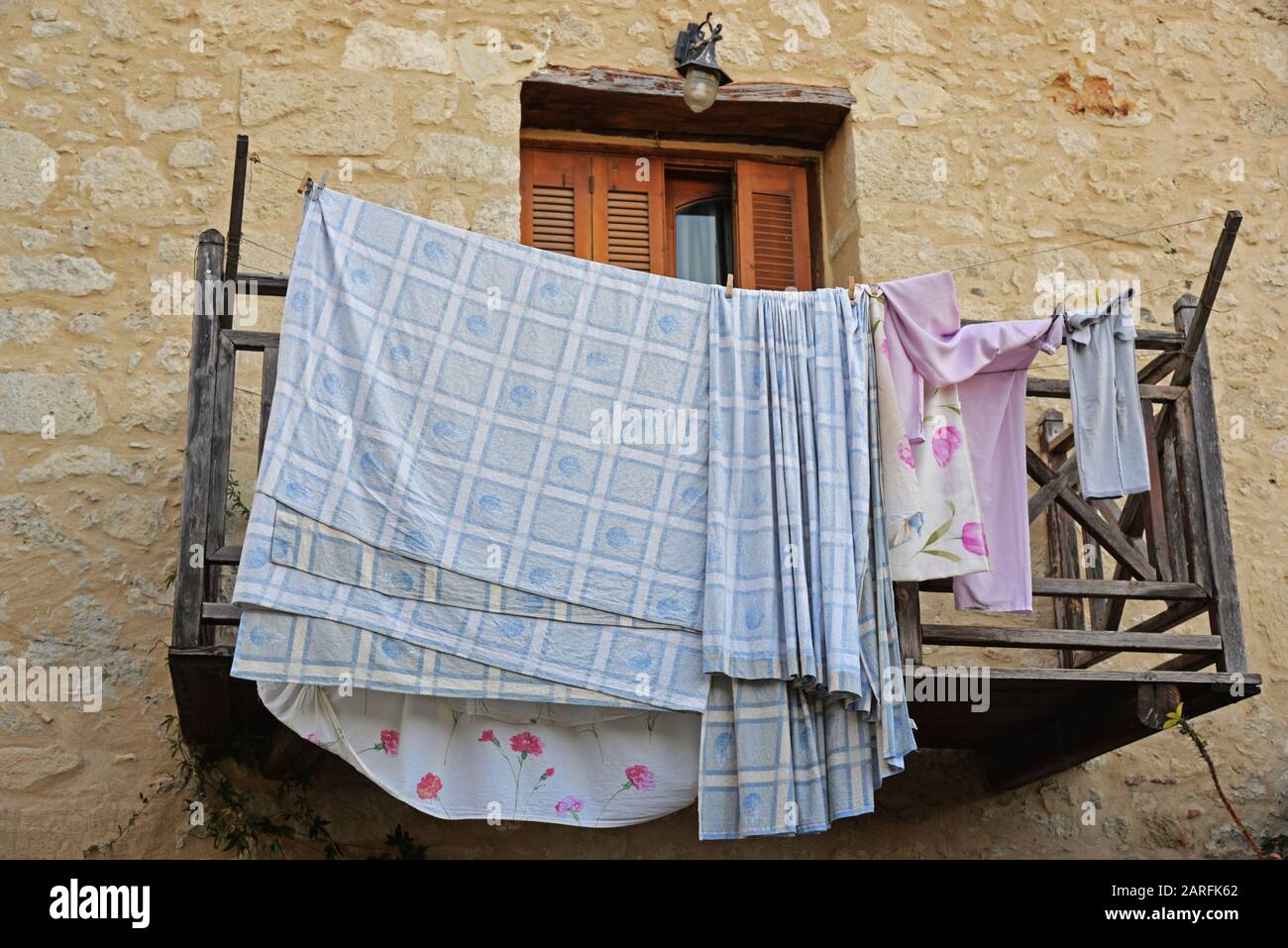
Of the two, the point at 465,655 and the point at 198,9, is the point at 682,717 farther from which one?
the point at 198,9

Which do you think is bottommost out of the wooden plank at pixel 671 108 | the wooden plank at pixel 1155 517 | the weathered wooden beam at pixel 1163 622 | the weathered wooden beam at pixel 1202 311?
the weathered wooden beam at pixel 1163 622

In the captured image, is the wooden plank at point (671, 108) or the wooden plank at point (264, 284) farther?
the wooden plank at point (671, 108)

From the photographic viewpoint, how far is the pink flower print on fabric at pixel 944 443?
474 centimetres

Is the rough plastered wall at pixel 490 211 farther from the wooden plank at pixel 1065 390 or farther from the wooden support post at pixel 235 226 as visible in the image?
the wooden plank at pixel 1065 390

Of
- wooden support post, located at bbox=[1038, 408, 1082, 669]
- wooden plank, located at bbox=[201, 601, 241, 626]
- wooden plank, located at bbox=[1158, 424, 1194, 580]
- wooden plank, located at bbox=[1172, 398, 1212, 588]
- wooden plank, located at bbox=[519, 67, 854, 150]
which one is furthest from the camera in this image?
wooden plank, located at bbox=[519, 67, 854, 150]

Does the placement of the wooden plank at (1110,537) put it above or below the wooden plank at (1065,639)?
above

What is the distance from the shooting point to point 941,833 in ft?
18.4

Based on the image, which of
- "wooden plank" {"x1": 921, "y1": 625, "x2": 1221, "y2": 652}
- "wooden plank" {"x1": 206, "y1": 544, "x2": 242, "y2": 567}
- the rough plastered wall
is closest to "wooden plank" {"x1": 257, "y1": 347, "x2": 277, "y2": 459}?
"wooden plank" {"x1": 206, "y1": 544, "x2": 242, "y2": 567}

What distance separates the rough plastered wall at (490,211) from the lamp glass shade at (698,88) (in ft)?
0.86

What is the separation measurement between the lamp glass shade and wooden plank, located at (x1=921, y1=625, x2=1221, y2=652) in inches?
90.1

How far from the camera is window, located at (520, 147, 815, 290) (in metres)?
6.21

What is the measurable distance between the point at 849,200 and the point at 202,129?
2411mm

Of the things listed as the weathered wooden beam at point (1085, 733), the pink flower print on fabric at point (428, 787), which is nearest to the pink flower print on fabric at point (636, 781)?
the pink flower print on fabric at point (428, 787)

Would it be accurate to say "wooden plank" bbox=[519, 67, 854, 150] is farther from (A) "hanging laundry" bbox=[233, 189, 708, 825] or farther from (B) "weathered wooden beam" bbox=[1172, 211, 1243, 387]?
(B) "weathered wooden beam" bbox=[1172, 211, 1243, 387]
